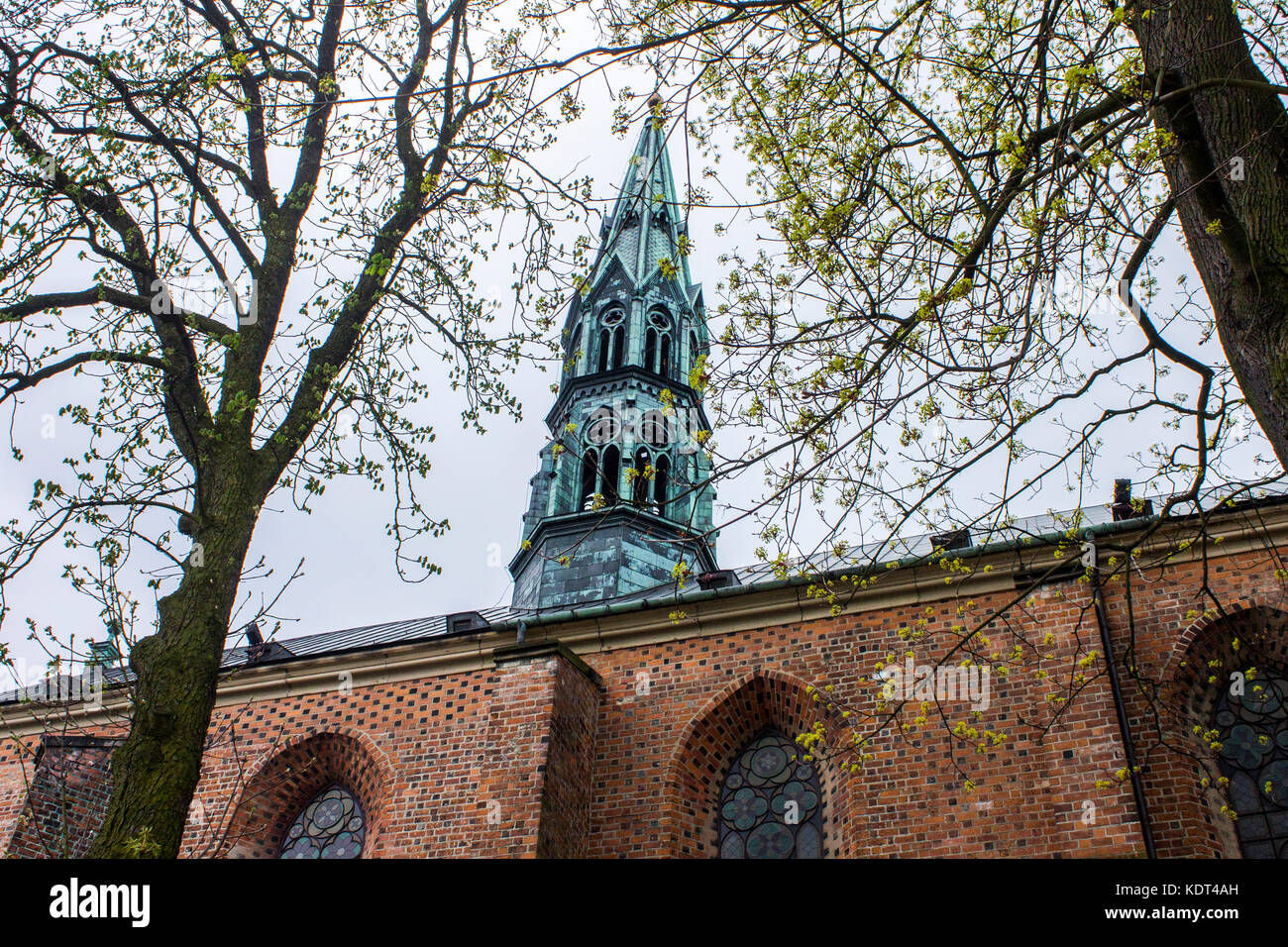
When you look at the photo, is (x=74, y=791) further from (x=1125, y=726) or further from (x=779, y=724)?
(x=1125, y=726)

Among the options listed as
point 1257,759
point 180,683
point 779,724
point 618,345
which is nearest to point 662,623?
point 779,724

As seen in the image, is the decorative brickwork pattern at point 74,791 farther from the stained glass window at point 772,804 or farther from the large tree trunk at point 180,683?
the large tree trunk at point 180,683

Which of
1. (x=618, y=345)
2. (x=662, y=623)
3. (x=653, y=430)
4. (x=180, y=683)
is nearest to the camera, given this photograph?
(x=180, y=683)

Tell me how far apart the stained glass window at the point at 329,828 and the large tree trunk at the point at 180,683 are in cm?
643

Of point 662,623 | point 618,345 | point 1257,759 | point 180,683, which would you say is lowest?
point 1257,759

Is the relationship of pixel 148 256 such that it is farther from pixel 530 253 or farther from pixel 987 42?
pixel 987 42

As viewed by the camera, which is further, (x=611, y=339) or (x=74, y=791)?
(x=611, y=339)

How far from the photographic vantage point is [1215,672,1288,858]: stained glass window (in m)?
9.33

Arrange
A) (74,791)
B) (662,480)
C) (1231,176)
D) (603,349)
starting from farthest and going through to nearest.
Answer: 1. (603,349)
2. (662,480)
3. (74,791)
4. (1231,176)

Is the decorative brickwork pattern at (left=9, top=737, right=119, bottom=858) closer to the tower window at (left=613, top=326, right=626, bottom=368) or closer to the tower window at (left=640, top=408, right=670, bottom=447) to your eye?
the tower window at (left=640, top=408, right=670, bottom=447)

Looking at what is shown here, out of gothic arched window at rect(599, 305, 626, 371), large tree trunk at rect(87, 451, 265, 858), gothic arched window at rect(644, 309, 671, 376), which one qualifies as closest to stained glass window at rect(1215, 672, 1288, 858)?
large tree trunk at rect(87, 451, 265, 858)

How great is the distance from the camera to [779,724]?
11617mm

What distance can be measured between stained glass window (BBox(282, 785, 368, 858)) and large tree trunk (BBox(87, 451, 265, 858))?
21.1 feet

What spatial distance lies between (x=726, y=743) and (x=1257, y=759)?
4.92 metres
